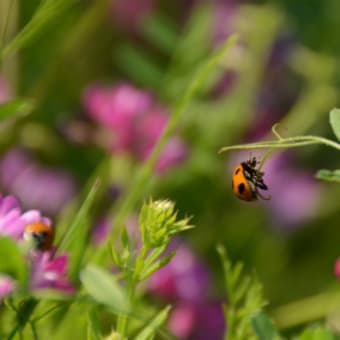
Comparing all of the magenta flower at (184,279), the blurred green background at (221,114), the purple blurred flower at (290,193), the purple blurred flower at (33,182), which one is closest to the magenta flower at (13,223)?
the magenta flower at (184,279)

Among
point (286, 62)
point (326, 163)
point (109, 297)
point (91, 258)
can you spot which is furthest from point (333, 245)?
point (109, 297)

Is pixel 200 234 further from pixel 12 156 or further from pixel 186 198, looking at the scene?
pixel 12 156

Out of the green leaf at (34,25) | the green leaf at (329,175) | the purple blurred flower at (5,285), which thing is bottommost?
the green leaf at (329,175)

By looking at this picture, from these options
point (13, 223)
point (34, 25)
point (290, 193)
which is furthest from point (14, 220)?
point (290, 193)

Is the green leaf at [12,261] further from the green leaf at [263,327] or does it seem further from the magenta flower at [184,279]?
the magenta flower at [184,279]

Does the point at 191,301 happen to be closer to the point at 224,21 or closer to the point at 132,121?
the point at 132,121

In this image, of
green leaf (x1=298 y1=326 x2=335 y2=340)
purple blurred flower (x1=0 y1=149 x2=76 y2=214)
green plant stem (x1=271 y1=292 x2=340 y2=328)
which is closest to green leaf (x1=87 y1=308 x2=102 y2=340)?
green leaf (x1=298 y1=326 x2=335 y2=340)

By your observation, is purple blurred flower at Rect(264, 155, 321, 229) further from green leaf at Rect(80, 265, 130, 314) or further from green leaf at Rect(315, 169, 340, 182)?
green leaf at Rect(80, 265, 130, 314)

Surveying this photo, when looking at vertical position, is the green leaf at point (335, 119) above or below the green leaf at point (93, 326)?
above

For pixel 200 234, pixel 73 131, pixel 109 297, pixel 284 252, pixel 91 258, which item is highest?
pixel 109 297
